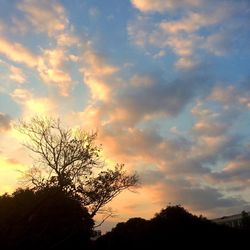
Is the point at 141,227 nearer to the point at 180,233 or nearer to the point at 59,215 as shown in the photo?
the point at 180,233

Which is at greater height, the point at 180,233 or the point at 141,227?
the point at 141,227

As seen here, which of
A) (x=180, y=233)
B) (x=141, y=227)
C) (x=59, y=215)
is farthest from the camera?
(x=141, y=227)

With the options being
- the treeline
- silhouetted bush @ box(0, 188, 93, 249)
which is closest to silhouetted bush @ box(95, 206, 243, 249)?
the treeline

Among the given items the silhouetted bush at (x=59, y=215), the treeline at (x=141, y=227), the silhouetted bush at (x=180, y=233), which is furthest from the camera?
the silhouetted bush at (x=180, y=233)

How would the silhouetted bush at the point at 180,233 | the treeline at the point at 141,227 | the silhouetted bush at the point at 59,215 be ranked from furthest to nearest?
the silhouetted bush at the point at 180,233
the treeline at the point at 141,227
the silhouetted bush at the point at 59,215

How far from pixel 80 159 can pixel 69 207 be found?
5.36 meters

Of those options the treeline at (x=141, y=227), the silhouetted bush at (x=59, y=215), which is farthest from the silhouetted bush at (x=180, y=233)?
the silhouetted bush at (x=59, y=215)

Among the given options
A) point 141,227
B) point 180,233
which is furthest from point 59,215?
point 180,233

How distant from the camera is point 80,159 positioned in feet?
109

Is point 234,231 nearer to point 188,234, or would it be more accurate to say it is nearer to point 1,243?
point 188,234

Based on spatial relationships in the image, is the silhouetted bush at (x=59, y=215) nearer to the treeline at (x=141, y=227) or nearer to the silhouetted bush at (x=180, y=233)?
the treeline at (x=141, y=227)

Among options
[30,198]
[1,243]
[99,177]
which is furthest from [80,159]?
[1,243]

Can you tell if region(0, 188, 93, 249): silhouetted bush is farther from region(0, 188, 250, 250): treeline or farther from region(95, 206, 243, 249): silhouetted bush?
region(95, 206, 243, 249): silhouetted bush

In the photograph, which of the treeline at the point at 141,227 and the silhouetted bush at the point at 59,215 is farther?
the treeline at the point at 141,227
